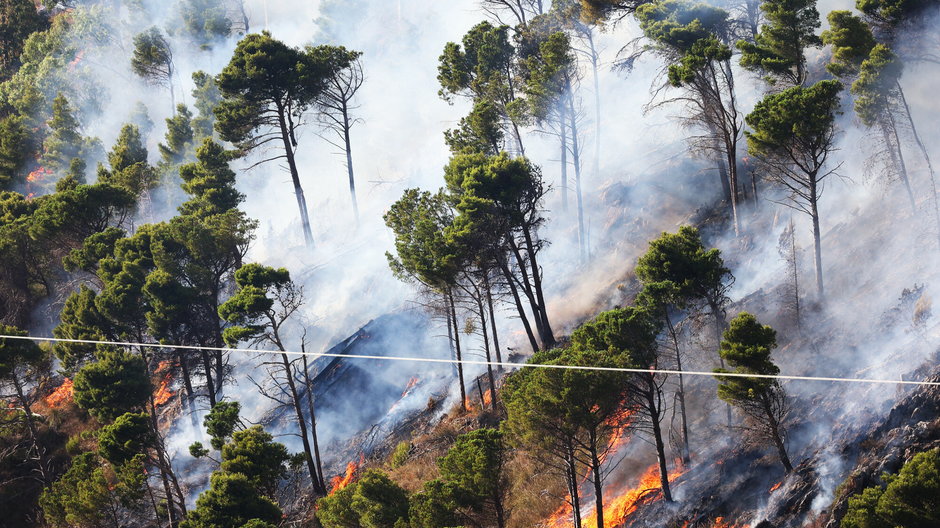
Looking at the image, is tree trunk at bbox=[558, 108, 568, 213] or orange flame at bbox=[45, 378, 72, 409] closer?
tree trunk at bbox=[558, 108, 568, 213]

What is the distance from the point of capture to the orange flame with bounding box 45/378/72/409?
40575 millimetres

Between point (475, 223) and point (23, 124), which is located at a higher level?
point (23, 124)

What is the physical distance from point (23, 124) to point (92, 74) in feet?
55.3

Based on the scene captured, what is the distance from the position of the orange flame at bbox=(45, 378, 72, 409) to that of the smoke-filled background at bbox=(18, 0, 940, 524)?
7.82 m

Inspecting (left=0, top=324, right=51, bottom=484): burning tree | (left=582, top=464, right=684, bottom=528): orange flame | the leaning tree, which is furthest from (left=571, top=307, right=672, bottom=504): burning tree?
the leaning tree

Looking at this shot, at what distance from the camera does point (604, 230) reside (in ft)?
134

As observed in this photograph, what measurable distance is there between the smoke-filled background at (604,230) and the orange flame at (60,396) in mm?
7819

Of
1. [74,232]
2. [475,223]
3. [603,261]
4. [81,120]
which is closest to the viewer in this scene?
[475,223]

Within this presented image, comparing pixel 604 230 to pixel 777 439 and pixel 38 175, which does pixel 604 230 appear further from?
pixel 38 175

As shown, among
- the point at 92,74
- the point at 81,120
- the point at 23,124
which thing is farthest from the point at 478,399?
the point at 92,74

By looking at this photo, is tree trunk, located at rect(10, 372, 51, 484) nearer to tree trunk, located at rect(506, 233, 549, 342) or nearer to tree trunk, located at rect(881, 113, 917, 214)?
tree trunk, located at rect(506, 233, 549, 342)

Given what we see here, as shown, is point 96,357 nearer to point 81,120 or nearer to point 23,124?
point 23,124

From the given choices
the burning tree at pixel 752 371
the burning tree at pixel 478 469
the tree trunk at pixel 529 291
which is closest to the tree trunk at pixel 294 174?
the tree trunk at pixel 529 291

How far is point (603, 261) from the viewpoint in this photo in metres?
38.2
